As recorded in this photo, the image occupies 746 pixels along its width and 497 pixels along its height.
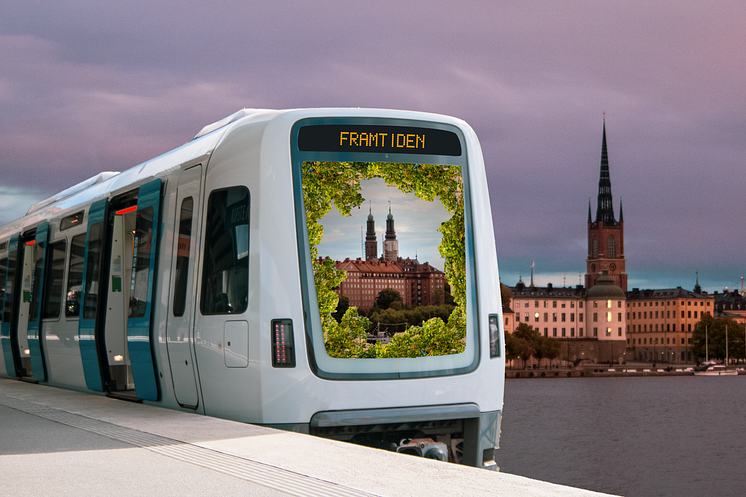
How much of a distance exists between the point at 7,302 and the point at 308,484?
1243cm

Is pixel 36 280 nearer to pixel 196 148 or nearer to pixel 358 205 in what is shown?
pixel 196 148

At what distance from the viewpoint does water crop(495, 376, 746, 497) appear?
58.5m

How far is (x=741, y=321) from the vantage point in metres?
198

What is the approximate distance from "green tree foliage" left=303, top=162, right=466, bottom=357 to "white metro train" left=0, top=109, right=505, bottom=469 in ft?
0.04

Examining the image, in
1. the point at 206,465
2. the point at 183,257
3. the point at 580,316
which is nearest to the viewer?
the point at 206,465

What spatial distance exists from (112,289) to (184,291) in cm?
266

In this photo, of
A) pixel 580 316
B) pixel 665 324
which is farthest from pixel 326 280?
pixel 665 324

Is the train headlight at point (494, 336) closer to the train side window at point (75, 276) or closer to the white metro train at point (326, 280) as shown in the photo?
the white metro train at point (326, 280)

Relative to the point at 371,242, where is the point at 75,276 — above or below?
below

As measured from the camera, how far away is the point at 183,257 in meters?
8.51

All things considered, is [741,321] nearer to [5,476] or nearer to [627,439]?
[627,439]

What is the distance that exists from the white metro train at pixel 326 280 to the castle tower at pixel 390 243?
17mm

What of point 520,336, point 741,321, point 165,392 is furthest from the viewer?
point 741,321

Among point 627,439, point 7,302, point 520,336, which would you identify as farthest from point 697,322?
point 7,302
